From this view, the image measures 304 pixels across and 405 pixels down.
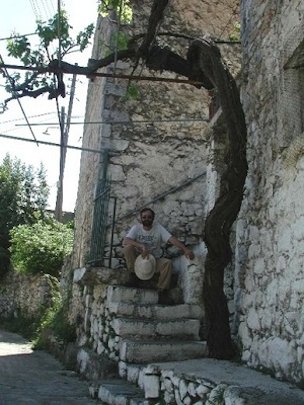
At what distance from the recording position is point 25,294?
14.6 metres

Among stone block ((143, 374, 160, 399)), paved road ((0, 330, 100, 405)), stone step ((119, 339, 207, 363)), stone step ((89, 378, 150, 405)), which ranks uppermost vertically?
stone step ((119, 339, 207, 363))

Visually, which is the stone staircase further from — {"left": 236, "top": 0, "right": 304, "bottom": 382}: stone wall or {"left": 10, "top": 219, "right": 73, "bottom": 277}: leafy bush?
{"left": 10, "top": 219, "right": 73, "bottom": 277}: leafy bush

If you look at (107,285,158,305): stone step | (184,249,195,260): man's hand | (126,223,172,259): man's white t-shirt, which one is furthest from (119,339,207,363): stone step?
(126,223,172,259): man's white t-shirt

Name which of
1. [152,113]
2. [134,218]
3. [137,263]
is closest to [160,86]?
[152,113]

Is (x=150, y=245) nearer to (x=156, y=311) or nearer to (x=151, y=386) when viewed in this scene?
(x=156, y=311)

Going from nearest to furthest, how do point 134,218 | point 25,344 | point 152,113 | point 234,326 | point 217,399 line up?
point 217,399 < point 234,326 < point 134,218 < point 152,113 < point 25,344

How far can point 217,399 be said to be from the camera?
323 cm

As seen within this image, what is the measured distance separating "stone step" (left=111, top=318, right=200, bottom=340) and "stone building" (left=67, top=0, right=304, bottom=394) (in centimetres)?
39

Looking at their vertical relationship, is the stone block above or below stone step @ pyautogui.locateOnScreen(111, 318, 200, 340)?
below

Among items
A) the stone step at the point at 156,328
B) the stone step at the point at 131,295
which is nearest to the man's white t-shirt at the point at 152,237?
the stone step at the point at 131,295

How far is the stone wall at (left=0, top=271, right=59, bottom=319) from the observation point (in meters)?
12.9

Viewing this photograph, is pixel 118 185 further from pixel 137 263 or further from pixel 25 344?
pixel 25 344

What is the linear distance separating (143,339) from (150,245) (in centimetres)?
146

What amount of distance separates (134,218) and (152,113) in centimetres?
177
